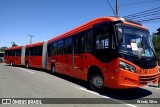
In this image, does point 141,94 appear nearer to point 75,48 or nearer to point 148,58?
point 148,58

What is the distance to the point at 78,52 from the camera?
12.3 m

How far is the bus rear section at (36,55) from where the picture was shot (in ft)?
71.1

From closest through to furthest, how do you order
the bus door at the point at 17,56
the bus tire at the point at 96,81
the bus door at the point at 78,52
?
the bus tire at the point at 96,81 < the bus door at the point at 78,52 < the bus door at the point at 17,56

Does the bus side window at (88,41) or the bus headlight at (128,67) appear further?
the bus side window at (88,41)

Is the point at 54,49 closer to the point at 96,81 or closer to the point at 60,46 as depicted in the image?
the point at 60,46

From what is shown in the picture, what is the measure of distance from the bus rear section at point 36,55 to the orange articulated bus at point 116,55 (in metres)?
10.3

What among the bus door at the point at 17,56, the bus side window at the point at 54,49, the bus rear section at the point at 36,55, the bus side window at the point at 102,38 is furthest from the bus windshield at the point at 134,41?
the bus door at the point at 17,56

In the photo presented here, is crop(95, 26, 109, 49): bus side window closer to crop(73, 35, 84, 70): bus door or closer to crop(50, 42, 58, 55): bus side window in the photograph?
crop(73, 35, 84, 70): bus door

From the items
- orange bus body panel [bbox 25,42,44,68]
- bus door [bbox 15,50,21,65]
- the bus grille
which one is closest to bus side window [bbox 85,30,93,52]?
the bus grille

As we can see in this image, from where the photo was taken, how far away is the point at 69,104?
7949 mm

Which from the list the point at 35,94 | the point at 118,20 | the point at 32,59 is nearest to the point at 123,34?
the point at 118,20

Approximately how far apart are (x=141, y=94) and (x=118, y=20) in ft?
10.9

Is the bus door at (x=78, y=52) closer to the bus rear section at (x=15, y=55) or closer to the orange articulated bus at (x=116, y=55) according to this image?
the orange articulated bus at (x=116, y=55)

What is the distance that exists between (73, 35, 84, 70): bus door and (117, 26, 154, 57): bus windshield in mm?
3119
